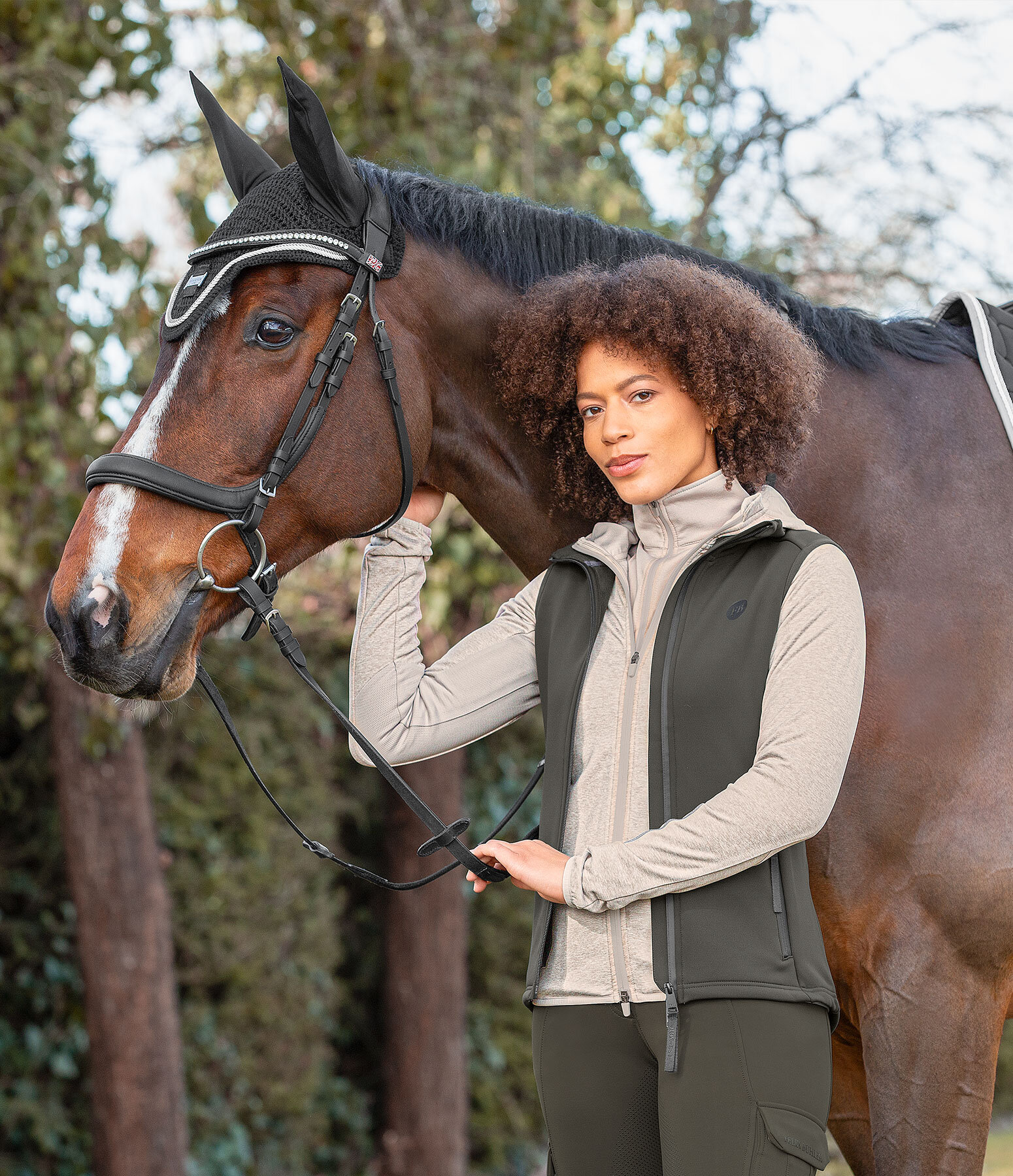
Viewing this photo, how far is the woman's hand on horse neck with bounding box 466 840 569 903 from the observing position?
4.90ft

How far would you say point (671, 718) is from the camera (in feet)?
4.95

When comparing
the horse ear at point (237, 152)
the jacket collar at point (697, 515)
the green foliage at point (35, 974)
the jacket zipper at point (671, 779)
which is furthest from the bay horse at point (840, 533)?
the green foliage at point (35, 974)

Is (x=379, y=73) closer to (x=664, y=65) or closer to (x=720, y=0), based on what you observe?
(x=664, y=65)

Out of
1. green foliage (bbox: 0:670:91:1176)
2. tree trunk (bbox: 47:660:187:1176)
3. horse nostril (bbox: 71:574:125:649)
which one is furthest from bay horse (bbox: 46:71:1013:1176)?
green foliage (bbox: 0:670:91:1176)

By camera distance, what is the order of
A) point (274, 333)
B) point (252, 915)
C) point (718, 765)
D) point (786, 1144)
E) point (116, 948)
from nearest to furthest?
1. point (786, 1144)
2. point (718, 765)
3. point (274, 333)
4. point (116, 948)
5. point (252, 915)

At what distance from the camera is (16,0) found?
3646 mm

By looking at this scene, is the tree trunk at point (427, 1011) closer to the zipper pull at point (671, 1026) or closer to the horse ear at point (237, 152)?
the horse ear at point (237, 152)

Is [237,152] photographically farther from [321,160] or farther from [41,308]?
[41,308]

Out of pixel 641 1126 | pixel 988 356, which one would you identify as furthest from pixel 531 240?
pixel 641 1126

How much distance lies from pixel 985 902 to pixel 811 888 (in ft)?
0.86

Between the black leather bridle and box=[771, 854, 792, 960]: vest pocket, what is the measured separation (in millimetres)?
405

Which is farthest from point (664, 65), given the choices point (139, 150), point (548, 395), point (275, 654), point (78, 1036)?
point (78, 1036)

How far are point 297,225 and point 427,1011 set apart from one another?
4.46m

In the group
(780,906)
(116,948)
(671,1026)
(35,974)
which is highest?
(780,906)
